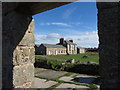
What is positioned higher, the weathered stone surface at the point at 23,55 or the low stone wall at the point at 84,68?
the weathered stone surface at the point at 23,55

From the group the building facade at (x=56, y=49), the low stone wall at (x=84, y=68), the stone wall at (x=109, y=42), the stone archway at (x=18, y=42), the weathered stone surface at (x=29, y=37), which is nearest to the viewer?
the stone wall at (x=109, y=42)

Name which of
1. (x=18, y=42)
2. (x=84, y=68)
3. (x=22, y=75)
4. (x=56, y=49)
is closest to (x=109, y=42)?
(x=18, y=42)

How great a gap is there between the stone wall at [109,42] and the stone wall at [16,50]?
5.73 feet

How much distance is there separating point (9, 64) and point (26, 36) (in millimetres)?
706

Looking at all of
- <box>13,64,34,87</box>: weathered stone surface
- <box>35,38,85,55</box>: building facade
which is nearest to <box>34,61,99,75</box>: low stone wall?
<box>13,64,34,87</box>: weathered stone surface

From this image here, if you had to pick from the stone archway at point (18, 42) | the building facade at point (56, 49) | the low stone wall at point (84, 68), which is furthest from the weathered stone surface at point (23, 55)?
the building facade at point (56, 49)

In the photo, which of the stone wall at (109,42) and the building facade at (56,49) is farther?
the building facade at (56,49)

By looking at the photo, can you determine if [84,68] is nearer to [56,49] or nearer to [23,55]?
[23,55]

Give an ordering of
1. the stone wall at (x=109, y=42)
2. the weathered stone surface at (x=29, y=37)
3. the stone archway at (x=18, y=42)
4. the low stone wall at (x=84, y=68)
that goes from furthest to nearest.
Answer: the low stone wall at (x=84, y=68), the weathered stone surface at (x=29, y=37), the stone archway at (x=18, y=42), the stone wall at (x=109, y=42)

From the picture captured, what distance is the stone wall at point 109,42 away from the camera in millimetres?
1327

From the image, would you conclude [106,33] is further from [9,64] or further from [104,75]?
[9,64]

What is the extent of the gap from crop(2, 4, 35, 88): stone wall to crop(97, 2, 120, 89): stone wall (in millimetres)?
1746

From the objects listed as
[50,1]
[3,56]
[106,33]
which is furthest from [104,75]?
[3,56]

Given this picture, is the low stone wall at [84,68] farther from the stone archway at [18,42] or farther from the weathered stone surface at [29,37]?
Result: the weathered stone surface at [29,37]
